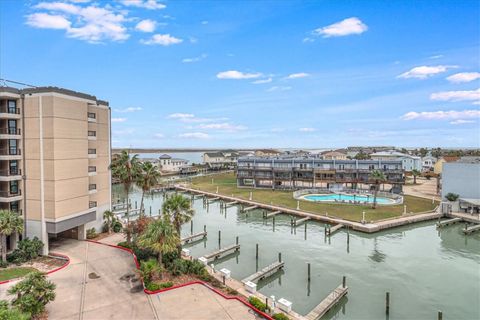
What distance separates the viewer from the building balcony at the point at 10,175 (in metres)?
26.2

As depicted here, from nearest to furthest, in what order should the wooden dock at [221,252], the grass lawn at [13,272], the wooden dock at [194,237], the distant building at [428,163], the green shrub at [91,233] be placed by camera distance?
the grass lawn at [13,272]
the wooden dock at [221,252]
the green shrub at [91,233]
the wooden dock at [194,237]
the distant building at [428,163]

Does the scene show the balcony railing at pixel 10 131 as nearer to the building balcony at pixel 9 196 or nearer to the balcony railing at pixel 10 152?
the balcony railing at pixel 10 152

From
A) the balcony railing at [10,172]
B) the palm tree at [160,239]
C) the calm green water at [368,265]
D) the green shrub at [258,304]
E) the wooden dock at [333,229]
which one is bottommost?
the calm green water at [368,265]

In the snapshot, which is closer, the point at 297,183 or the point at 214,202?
the point at 214,202

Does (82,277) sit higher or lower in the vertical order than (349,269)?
higher

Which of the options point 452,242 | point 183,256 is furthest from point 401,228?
point 183,256

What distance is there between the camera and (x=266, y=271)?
86.8 ft

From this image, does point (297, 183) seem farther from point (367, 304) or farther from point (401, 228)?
point (367, 304)

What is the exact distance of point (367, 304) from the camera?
2225 cm

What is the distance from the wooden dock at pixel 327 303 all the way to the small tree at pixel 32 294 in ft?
52.5

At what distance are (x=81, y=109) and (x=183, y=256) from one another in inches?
696

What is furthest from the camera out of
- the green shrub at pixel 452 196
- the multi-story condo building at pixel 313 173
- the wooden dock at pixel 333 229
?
the multi-story condo building at pixel 313 173

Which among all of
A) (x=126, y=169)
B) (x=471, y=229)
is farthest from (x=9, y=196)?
(x=471, y=229)

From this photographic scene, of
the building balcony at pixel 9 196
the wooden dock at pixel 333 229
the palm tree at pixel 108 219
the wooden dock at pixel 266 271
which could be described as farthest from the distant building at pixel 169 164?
the wooden dock at pixel 266 271
